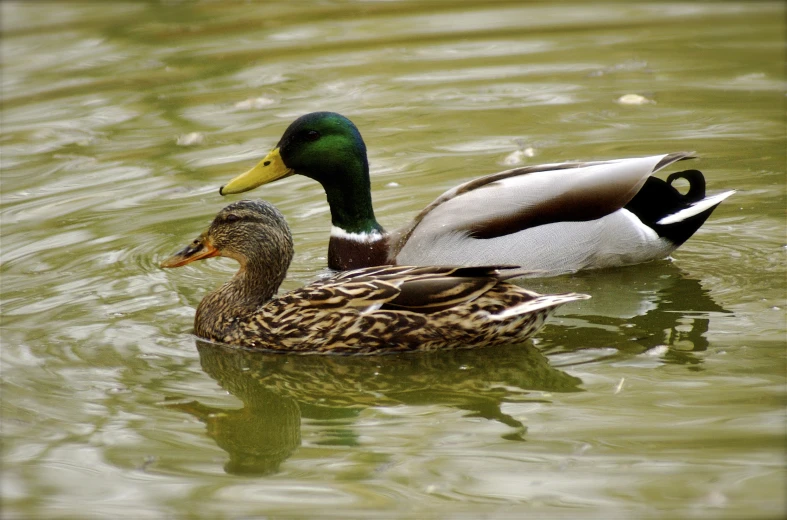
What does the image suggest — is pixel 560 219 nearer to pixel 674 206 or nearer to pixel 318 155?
pixel 674 206

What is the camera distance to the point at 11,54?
1395cm

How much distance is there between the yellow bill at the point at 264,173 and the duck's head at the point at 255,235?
0.99m

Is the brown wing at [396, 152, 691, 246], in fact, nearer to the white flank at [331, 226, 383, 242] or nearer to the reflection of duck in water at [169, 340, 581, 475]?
the white flank at [331, 226, 383, 242]

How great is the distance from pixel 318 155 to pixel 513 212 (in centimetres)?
131

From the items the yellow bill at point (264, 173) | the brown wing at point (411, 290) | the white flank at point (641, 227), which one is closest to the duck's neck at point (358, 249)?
the yellow bill at point (264, 173)

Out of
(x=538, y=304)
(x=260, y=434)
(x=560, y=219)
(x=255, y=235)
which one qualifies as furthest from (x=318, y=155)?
(x=260, y=434)

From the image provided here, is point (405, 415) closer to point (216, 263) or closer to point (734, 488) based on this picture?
point (734, 488)

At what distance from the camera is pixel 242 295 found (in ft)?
22.1

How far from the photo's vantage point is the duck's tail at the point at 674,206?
7.52 m

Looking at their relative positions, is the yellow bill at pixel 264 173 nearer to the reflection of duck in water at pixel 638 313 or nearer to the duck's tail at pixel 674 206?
the reflection of duck in water at pixel 638 313

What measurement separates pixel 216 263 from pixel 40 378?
7.13 ft

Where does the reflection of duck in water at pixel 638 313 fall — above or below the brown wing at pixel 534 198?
below

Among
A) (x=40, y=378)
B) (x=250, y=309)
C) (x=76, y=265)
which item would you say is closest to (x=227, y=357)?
(x=250, y=309)

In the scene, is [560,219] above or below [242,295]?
above
